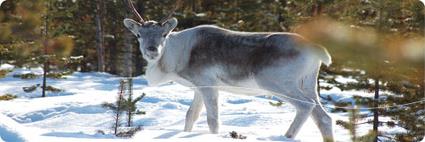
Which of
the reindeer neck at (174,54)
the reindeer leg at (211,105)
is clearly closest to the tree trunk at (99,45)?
the reindeer neck at (174,54)

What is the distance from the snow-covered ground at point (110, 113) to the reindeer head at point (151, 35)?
2.04ft

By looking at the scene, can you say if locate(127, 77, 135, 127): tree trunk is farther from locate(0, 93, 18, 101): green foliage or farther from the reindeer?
locate(0, 93, 18, 101): green foliage

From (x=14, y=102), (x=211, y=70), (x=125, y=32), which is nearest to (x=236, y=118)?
(x=211, y=70)

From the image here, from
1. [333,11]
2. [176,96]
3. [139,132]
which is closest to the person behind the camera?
[139,132]

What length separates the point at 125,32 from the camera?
7.38 meters

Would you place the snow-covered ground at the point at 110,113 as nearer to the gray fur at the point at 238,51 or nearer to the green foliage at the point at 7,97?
the green foliage at the point at 7,97

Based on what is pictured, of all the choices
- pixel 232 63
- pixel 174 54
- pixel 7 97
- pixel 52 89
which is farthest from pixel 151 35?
pixel 7 97

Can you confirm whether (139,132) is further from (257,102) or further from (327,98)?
(257,102)

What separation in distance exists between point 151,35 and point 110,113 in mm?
1031

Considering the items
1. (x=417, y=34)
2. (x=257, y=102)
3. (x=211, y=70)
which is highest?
(x=417, y=34)

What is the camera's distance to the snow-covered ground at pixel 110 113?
6.12 metres

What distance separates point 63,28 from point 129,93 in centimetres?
123

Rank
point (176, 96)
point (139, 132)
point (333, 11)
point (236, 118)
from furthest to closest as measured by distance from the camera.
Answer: point (176, 96) → point (236, 118) → point (333, 11) → point (139, 132)

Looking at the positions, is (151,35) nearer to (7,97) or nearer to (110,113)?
(110,113)
